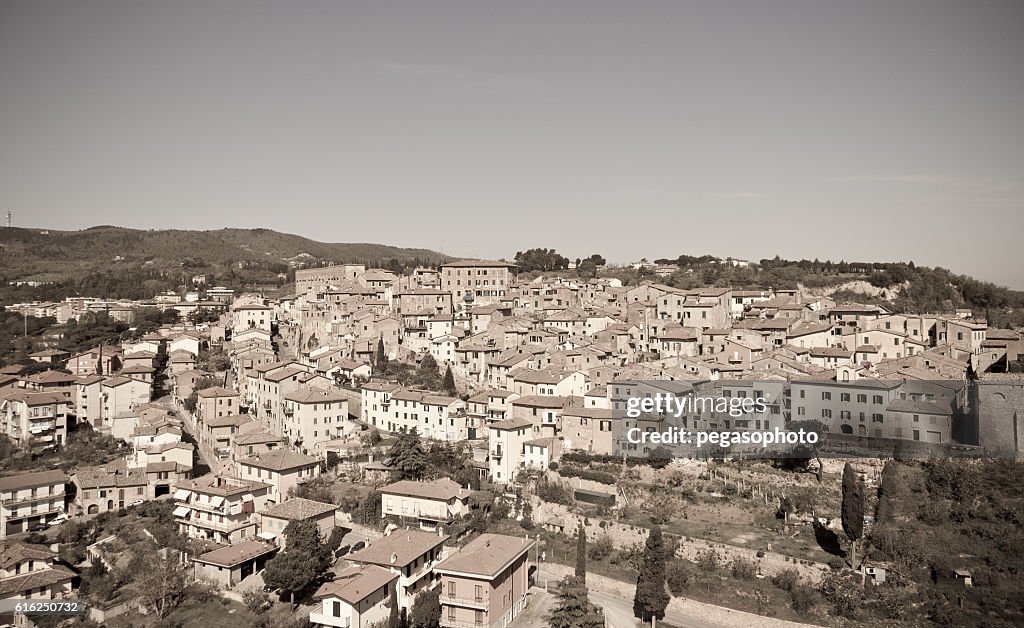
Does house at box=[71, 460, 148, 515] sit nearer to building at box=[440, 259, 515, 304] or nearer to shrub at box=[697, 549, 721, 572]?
shrub at box=[697, 549, 721, 572]

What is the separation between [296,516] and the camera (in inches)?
934

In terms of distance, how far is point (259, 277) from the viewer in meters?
78.9

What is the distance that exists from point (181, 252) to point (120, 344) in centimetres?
5764

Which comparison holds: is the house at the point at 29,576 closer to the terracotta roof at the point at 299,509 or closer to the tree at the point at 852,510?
the terracotta roof at the point at 299,509

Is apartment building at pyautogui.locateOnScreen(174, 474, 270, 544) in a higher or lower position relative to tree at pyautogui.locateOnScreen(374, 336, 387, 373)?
lower

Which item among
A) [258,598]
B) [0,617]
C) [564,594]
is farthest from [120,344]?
[564,594]

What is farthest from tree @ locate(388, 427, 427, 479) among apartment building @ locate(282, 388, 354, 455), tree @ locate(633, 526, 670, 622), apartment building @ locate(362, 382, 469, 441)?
tree @ locate(633, 526, 670, 622)

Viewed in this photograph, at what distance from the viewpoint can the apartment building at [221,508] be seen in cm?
2494

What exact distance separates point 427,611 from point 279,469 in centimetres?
1093

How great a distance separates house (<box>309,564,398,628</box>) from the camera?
61.3 feet

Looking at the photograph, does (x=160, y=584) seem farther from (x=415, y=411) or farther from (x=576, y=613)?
(x=576, y=613)

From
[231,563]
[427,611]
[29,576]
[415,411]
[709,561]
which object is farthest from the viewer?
[415,411]

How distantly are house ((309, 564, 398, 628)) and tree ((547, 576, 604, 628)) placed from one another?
190 inches

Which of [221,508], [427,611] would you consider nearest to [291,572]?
[427,611]
